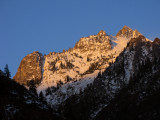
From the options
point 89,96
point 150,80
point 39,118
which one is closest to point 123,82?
point 89,96

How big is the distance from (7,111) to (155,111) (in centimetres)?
5962

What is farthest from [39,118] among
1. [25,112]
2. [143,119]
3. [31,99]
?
[143,119]

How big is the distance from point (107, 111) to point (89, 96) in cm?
4928

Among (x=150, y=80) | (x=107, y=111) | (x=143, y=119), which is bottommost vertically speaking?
(x=143, y=119)

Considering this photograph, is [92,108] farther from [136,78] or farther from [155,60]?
[155,60]

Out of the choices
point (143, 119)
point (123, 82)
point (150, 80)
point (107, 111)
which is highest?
point (123, 82)

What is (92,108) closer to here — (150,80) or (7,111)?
(150,80)

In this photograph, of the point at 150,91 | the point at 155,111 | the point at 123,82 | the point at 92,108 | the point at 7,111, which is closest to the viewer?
the point at 7,111

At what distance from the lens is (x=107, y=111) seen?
489ft

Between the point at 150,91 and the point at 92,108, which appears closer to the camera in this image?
the point at 150,91

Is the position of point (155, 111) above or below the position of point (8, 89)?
below

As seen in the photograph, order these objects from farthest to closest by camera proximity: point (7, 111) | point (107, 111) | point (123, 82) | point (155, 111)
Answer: point (123, 82)
point (107, 111)
point (155, 111)
point (7, 111)

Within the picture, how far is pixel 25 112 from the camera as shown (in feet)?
306

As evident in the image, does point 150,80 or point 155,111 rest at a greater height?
point 150,80
